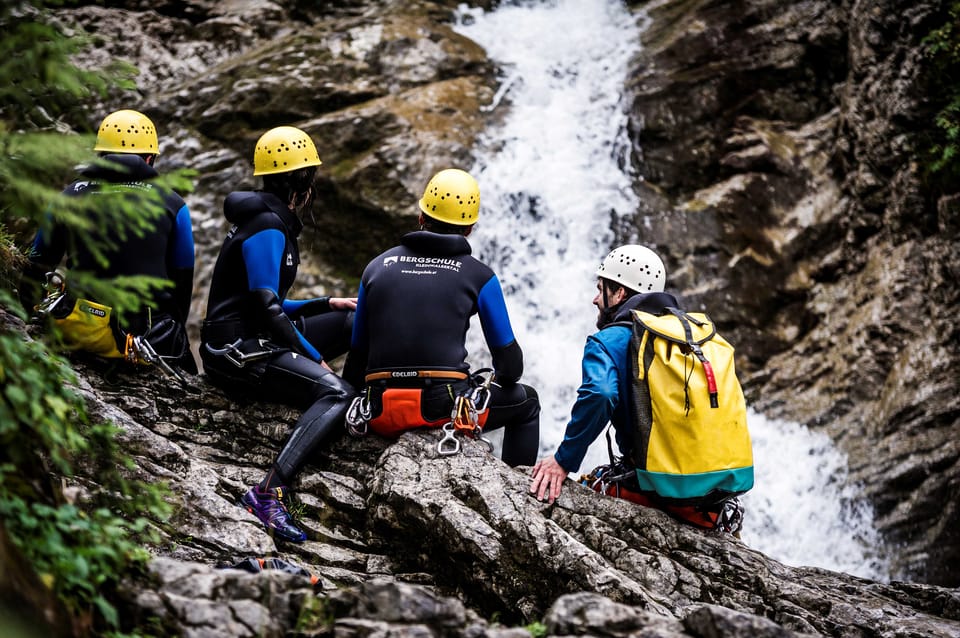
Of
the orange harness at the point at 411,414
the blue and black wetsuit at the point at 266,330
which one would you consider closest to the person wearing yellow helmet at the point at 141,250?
the blue and black wetsuit at the point at 266,330

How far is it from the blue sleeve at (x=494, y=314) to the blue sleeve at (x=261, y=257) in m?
1.54

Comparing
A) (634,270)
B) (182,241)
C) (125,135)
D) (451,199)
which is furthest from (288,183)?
(634,270)

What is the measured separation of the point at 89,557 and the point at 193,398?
3536mm

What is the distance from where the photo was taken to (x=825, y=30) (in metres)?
13.6

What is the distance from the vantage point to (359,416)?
6094 millimetres

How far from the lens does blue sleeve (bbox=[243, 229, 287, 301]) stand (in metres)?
6.12

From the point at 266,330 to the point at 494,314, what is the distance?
1.73m

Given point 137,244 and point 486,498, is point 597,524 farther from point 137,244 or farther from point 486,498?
point 137,244

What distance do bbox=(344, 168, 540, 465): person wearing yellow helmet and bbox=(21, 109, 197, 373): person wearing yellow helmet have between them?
1.73 metres

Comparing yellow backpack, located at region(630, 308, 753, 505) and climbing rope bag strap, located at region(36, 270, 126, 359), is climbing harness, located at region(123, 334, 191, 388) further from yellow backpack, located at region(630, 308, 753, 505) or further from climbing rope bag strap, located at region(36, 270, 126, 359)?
yellow backpack, located at region(630, 308, 753, 505)

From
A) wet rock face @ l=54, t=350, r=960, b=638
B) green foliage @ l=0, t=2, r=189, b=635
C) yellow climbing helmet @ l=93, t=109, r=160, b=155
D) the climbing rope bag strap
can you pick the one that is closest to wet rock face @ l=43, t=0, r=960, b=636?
wet rock face @ l=54, t=350, r=960, b=638

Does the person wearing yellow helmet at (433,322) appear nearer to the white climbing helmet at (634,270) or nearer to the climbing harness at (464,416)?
the climbing harness at (464,416)

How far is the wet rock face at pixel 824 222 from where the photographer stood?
32.1ft

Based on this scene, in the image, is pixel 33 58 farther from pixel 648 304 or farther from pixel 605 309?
pixel 605 309
